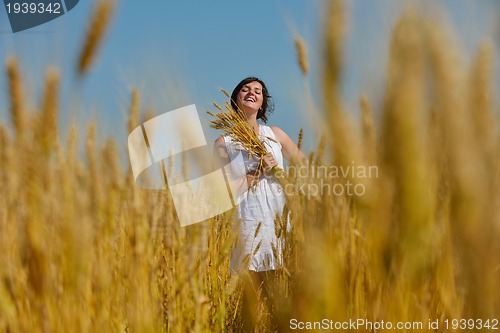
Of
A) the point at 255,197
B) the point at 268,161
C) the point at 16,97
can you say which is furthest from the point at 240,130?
the point at 16,97

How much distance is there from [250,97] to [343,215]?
1848 millimetres

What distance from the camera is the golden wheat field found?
0.70 metres

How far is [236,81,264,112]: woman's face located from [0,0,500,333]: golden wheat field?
141cm

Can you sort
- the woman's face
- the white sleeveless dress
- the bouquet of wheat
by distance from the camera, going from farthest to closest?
the woman's face → the white sleeveless dress → the bouquet of wheat

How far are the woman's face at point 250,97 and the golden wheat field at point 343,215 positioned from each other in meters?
1.41

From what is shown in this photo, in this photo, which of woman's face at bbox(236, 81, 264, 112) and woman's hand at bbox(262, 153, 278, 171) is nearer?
woman's hand at bbox(262, 153, 278, 171)

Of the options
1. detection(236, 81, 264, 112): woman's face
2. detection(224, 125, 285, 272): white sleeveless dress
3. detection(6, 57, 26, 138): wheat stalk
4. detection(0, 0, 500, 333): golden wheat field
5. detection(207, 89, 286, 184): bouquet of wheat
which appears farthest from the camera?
detection(236, 81, 264, 112): woman's face

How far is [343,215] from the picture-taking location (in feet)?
3.26

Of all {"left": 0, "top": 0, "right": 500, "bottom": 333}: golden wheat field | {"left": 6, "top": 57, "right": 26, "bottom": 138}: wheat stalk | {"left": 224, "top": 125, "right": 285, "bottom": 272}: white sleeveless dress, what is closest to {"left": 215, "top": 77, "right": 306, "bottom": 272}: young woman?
{"left": 224, "top": 125, "right": 285, "bottom": 272}: white sleeveless dress

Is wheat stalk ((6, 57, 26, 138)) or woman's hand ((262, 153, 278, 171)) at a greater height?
wheat stalk ((6, 57, 26, 138))

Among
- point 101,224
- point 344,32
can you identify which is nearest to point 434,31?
point 344,32

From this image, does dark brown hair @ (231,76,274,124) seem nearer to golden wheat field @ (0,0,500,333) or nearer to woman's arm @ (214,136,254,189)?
woman's arm @ (214,136,254,189)

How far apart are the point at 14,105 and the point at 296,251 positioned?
0.73 metres

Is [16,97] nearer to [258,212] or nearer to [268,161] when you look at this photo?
[268,161]
